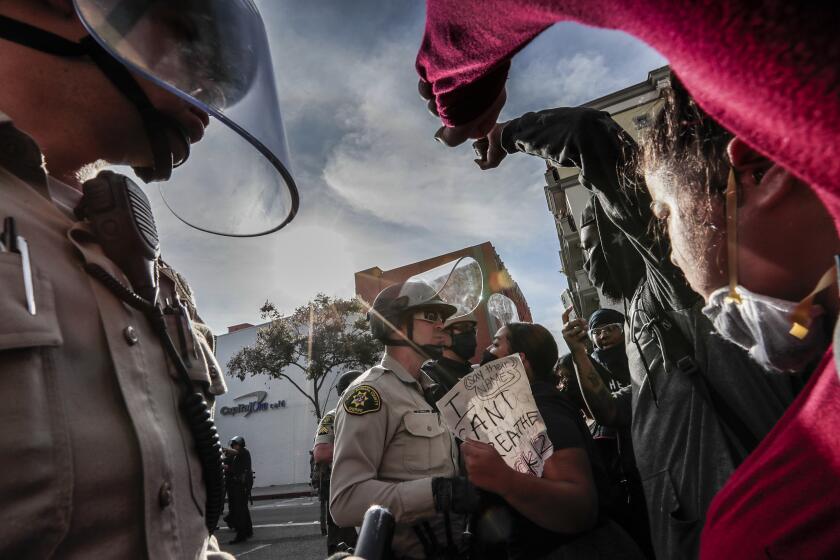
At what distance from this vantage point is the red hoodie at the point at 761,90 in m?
0.30

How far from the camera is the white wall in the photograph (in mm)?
32562

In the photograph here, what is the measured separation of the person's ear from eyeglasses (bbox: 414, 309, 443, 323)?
7.98 ft

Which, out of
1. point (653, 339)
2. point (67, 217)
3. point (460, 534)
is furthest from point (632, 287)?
point (67, 217)

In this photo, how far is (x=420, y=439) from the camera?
2.51 meters

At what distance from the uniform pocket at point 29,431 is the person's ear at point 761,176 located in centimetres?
127

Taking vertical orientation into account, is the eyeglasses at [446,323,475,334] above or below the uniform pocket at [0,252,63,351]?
above

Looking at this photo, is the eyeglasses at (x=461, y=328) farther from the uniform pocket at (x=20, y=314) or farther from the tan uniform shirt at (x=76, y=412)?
the uniform pocket at (x=20, y=314)

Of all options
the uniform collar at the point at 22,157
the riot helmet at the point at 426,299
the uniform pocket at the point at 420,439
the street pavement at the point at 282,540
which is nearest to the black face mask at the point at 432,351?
the riot helmet at the point at 426,299

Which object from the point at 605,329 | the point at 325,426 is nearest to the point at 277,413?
the point at 325,426

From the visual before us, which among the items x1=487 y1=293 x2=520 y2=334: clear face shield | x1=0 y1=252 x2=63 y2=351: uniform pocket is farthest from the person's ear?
x1=487 y1=293 x2=520 y2=334: clear face shield

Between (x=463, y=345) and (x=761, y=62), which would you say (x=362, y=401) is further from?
(x=761, y=62)

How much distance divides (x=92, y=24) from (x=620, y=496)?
3.28 metres

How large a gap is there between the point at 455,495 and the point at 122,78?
6.77 feet

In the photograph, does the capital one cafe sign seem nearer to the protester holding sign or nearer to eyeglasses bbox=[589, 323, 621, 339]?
eyeglasses bbox=[589, 323, 621, 339]
